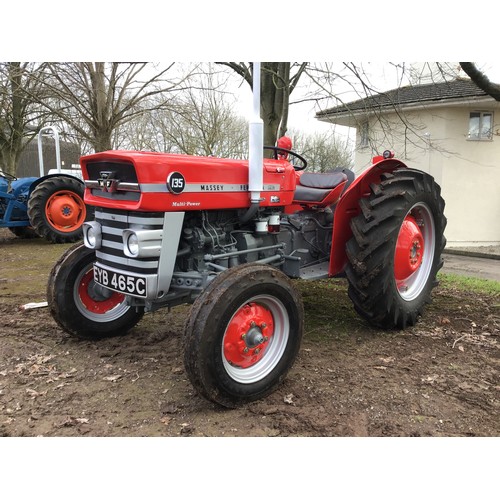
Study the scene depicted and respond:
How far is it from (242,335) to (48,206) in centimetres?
Answer: 699

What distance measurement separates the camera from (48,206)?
8.60m

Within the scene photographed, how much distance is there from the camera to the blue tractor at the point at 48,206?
27.8ft

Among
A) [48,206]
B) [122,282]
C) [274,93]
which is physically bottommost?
[122,282]

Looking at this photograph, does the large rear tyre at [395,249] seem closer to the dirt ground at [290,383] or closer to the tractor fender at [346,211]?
the tractor fender at [346,211]

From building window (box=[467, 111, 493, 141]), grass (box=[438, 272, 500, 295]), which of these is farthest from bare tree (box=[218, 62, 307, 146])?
building window (box=[467, 111, 493, 141])

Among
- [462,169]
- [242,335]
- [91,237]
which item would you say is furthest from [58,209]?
[462,169]

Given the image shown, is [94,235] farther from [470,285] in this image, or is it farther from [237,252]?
[470,285]

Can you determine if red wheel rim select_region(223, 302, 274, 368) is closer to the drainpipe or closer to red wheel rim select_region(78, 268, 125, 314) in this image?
the drainpipe

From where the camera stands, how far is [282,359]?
2.96 metres

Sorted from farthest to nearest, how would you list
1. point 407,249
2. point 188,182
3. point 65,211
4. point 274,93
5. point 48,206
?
point 65,211 → point 48,206 → point 274,93 → point 407,249 → point 188,182

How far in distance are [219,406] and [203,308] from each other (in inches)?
24.9

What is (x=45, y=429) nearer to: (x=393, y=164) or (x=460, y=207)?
(x=393, y=164)

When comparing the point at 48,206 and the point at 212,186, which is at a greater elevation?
the point at 212,186

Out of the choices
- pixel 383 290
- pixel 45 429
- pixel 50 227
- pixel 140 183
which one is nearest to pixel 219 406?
pixel 45 429
